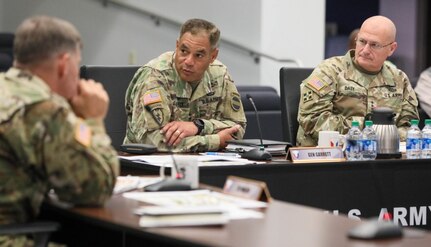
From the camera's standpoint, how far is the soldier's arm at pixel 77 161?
288cm

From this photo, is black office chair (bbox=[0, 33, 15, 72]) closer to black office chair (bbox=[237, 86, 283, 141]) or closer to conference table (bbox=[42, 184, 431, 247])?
black office chair (bbox=[237, 86, 283, 141])

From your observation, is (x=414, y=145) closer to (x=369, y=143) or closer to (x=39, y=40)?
(x=369, y=143)

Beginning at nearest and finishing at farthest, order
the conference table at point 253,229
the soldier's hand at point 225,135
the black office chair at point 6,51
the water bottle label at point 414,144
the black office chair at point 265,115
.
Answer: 1. the conference table at point 253,229
2. the water bottle label at point 414,144
3. the soldier's hand at point 225,135
4. the black office chair at point 265,115
5. the black office chair at point 6,51

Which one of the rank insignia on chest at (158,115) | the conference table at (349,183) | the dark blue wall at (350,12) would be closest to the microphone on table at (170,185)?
the conference table at (349,183)

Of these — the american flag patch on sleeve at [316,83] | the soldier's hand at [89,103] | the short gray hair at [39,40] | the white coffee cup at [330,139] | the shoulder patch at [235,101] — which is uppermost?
the short gray hair at [39,40]

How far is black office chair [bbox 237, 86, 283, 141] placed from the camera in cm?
609

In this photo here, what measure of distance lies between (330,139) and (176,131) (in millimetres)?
740

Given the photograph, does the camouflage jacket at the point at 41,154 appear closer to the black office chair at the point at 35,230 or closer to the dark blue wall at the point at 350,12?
the black office chair at the point at 35,230

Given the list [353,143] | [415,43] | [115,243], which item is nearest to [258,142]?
[353,143]

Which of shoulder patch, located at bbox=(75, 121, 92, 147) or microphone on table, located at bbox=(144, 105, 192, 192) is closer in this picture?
shoulder patch, located at bbox=(75, 121, 92, 147)

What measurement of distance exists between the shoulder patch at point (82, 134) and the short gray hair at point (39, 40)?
0.78 ft

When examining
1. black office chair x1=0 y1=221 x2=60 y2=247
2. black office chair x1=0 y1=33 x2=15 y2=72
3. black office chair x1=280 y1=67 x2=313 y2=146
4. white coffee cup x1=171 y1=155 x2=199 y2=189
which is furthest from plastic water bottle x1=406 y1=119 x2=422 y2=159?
black office chair x1=0 y1=33 x2=15 y2=72

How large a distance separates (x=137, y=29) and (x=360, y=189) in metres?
4.85

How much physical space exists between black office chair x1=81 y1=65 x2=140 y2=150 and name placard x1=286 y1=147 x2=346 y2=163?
104 centimetres
